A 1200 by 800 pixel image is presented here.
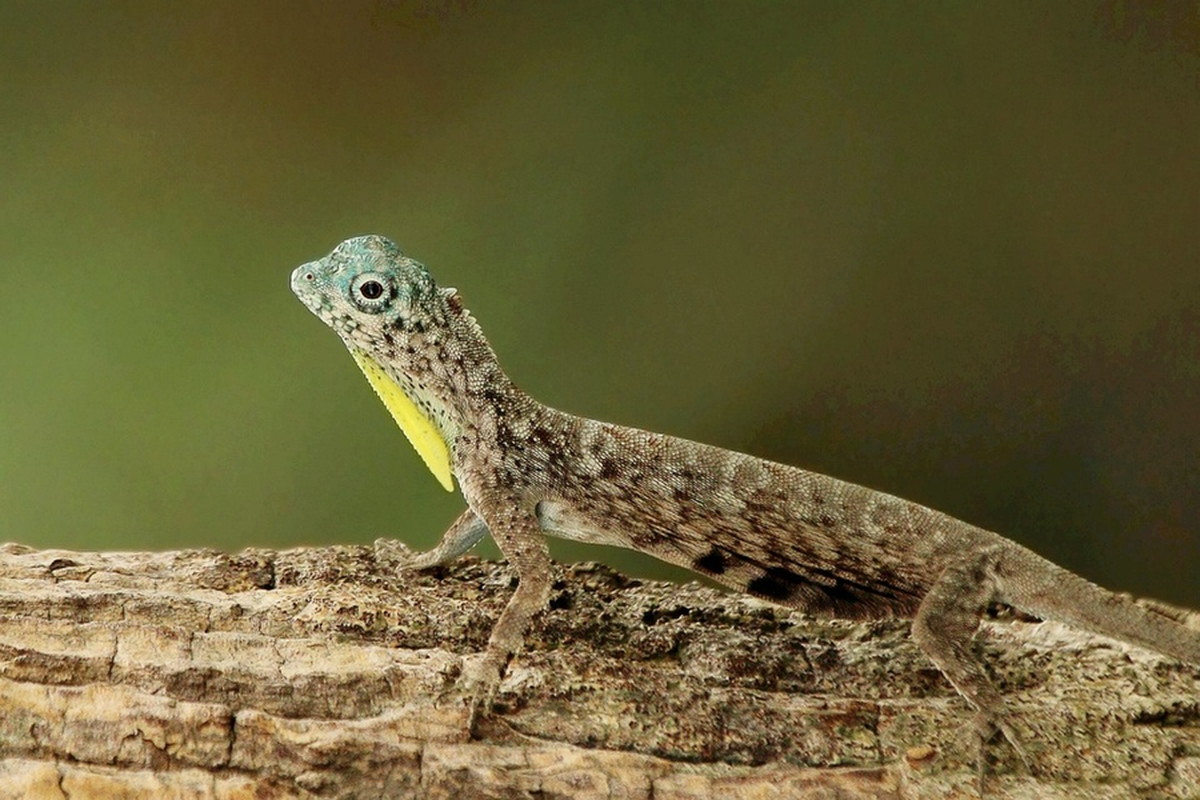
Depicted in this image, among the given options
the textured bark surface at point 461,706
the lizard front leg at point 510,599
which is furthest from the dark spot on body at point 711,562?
the lizard front leg at point 510,599

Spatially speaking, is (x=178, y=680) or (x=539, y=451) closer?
(x=178, y=680)

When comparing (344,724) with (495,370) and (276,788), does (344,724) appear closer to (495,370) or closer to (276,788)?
(276,788)

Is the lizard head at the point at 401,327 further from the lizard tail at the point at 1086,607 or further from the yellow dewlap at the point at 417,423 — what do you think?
the lizard tail at the point at 1086,607

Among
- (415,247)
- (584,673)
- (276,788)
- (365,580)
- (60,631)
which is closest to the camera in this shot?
(276,788)

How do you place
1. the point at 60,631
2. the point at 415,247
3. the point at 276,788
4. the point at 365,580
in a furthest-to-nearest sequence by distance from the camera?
1. the point at 415,247
2. the point at 365,580
3. the point at 60,631
4. the point at 276,788

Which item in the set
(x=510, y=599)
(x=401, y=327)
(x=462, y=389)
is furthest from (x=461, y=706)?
(x=401, y=327)

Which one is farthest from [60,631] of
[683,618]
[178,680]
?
[683,618]
